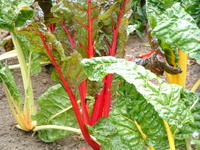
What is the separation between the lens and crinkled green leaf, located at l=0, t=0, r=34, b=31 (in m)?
1.58

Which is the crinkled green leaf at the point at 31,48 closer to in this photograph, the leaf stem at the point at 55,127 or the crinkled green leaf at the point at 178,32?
the leaf stem at the point at 55,127

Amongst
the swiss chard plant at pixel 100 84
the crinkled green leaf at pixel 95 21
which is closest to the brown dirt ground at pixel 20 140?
the swiss chard plant at pixel 100 84

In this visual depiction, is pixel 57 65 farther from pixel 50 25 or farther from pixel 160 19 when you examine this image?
pixel 160 19

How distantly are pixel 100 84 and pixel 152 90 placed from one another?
1.37 ft

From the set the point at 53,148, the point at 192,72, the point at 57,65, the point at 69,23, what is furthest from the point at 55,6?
the point at 192,72

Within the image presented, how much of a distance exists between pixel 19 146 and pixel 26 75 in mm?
317

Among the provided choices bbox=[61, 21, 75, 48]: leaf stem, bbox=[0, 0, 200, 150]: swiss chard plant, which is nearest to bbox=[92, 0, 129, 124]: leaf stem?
bbox=[0, 0, 200, 150]: swiss chard plant

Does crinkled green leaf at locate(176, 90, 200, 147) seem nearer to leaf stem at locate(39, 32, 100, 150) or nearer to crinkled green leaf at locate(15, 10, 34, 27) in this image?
leaf stem at locate(39, 32, 100, 150)

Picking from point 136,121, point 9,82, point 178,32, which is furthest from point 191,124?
point 9,82

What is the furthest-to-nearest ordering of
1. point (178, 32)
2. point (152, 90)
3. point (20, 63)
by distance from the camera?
1. point (20, 63)
2. point (178, 32)
3. point (152, 90)

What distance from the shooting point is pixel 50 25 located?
170 cm

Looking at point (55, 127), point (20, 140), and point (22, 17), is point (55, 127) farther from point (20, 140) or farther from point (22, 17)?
point (22, 17)

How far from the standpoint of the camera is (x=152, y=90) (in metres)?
1.11

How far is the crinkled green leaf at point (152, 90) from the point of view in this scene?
1.09 metres
